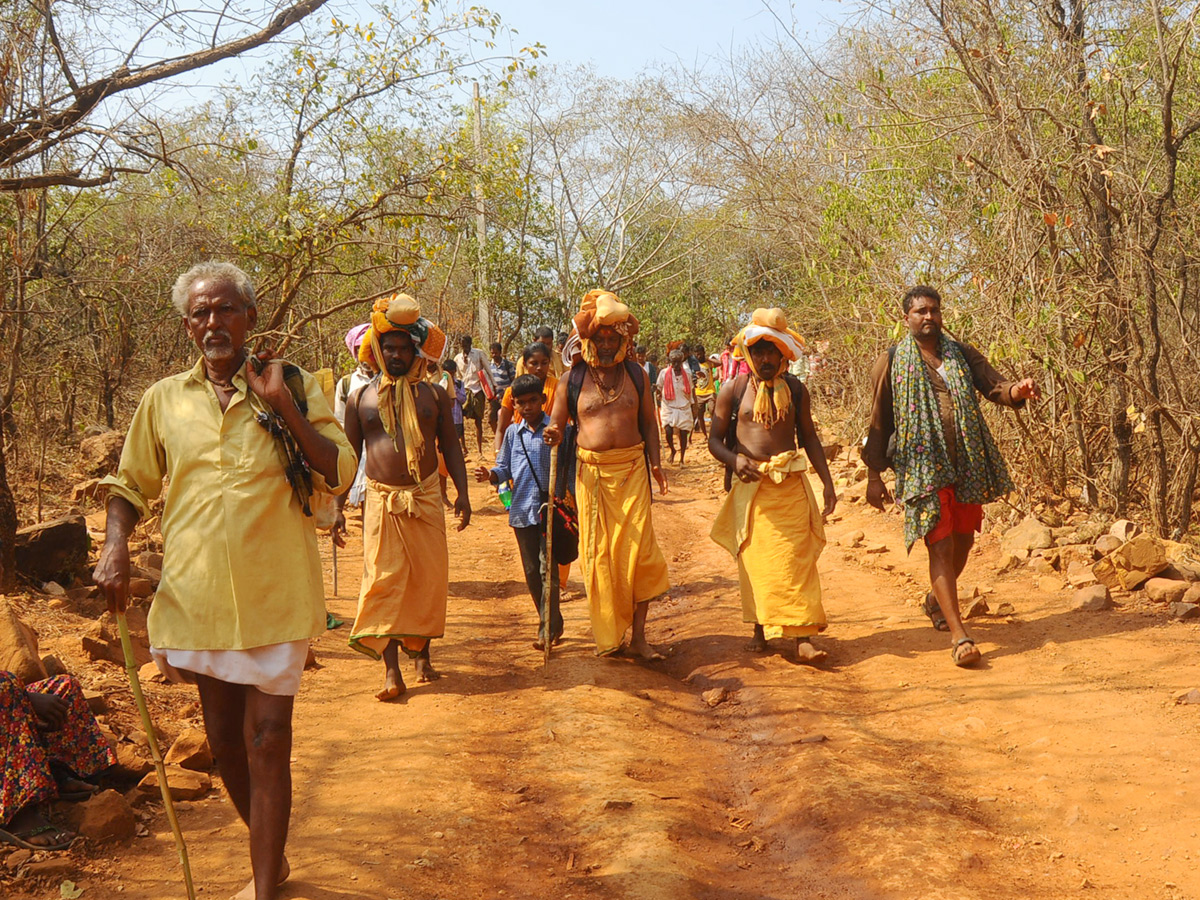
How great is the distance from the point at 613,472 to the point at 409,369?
1.35 meters

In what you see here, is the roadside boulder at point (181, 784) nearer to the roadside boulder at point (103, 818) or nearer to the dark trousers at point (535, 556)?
the roadside boulder at point (103, 818)

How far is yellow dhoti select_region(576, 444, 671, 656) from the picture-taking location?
6.42 m

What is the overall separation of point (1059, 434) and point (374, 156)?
8.24 m

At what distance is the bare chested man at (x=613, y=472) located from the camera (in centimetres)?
643

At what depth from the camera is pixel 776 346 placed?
21.0 ft

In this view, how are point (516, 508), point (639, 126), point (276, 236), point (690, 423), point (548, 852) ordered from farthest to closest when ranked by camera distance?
point (639, 126), point (690, 423), point (276, 236), point (516, 508), point (548, 852)

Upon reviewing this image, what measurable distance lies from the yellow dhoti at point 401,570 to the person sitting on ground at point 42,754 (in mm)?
1644

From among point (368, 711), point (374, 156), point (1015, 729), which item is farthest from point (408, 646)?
point (374, 156)

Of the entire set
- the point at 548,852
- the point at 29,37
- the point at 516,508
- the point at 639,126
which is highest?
the point at 639,126

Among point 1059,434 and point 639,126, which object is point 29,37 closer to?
point 1059,434

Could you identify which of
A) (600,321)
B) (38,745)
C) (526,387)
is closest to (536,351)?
(526,387)

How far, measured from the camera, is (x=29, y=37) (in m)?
7.21

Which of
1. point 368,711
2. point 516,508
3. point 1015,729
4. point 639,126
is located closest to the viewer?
point 1015,729

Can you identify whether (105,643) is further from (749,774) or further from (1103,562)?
(1103,562)
